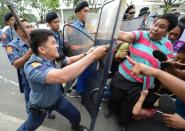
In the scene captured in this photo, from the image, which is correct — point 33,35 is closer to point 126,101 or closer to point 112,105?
point 126,101

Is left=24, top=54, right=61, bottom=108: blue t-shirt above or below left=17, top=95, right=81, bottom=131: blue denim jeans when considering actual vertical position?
above

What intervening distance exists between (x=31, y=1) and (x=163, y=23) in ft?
121

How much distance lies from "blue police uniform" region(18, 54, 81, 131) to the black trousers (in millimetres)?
670

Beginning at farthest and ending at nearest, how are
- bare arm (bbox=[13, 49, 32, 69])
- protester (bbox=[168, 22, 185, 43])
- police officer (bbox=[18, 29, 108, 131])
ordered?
protester (bbox=[168, 22, 185, 43])
bare arm (bbox=[13, 49, 32, 69])
police officer (bbox=[18, 29, 108, 131])

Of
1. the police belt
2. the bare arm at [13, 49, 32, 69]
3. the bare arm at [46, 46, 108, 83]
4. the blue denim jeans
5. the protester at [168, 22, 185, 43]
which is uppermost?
the bare arm at [46, 46, 108, 83]

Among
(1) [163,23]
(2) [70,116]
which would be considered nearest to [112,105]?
(2) [70,116]

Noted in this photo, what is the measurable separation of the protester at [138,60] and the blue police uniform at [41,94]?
71 cm

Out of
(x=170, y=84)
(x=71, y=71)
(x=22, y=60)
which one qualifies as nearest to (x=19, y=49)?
(x=22, y=60)

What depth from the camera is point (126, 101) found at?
329 cm

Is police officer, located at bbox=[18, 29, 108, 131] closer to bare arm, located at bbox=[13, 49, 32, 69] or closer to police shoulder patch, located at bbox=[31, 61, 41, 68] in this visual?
police shoulder patch, located at bbox=[31, 61, 41, 68]

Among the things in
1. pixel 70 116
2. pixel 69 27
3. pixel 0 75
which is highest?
pixel 69 27

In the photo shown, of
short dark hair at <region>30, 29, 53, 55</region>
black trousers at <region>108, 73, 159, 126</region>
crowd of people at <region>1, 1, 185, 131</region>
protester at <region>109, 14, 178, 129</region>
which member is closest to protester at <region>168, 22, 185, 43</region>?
crowd of people at <region>1, 1, 185, 131</region>

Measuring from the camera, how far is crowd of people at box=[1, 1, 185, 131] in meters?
2.13

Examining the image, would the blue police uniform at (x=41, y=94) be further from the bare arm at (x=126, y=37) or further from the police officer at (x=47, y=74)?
the bare arm at (x=126, y=37)
